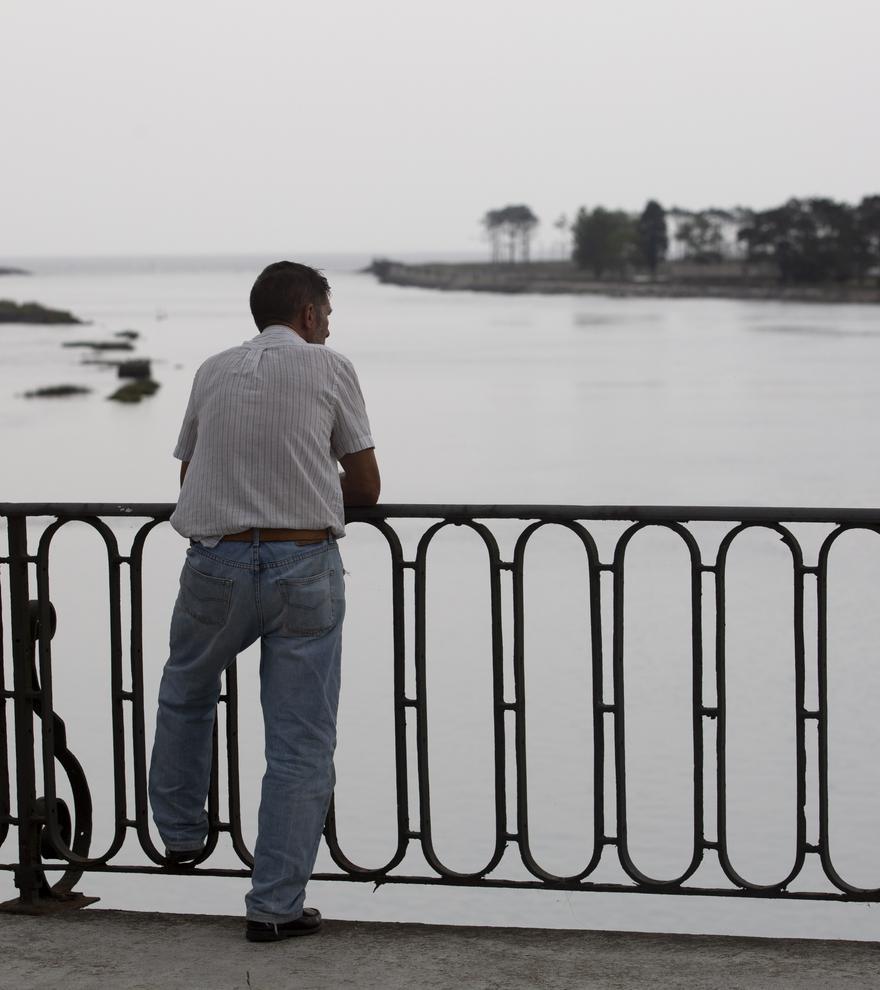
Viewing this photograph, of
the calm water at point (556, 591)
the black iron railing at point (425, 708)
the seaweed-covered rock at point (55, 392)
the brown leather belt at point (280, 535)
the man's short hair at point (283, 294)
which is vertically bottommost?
the calm water at point (556, 591)

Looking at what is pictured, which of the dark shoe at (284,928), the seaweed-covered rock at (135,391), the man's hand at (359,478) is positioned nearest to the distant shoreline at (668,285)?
the seaweed-covered rock at (135,391)

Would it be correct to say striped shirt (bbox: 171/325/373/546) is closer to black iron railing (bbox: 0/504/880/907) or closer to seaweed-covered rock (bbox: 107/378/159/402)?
black iron railing (bbox: 0/504/880/907)

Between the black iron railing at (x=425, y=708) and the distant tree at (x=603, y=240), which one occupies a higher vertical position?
the distant tree at (x=603, y=240)

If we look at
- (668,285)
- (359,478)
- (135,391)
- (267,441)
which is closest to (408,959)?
(359,478)

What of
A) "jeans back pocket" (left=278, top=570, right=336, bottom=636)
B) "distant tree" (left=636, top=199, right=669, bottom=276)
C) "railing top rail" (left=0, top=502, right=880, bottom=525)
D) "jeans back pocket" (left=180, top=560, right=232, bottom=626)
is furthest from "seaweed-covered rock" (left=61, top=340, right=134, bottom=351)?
"distant tree" (left=636, top=199, right=669, bottom=276)

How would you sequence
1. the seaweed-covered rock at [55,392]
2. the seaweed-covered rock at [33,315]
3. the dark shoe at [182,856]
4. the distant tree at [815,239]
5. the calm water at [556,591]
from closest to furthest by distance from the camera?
the dark shoe at [182,856] → the calm water at [556,591] → the seaweed-covered rock at [55,392] → the seaweed-covered rock at [33,315] → the distant tree at [815,239]

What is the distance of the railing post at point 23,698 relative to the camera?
4219 millimetres

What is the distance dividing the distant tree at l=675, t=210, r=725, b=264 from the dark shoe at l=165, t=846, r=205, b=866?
558 feet

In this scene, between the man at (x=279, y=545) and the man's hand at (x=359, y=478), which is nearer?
the man at (x=279, y=545)

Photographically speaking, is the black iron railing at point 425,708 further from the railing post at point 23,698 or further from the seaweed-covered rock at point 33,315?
the seaweed-covered rock at point 33,315

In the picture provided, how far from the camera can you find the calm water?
1039cm

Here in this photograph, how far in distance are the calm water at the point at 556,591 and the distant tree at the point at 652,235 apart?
92644 mm

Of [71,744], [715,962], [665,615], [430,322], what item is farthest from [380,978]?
[430,322]

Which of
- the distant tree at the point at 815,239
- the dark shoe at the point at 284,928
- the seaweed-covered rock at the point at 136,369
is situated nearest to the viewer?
the dark shoe at the point at 284,928
